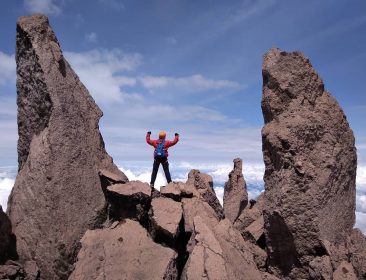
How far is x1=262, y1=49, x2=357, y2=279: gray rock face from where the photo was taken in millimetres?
12781

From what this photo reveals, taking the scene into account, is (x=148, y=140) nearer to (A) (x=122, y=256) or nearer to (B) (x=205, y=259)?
(A) (x=122, y=256)

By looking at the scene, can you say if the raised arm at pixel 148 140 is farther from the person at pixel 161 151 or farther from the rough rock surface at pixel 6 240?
the rough rock surface at pixel 6 240

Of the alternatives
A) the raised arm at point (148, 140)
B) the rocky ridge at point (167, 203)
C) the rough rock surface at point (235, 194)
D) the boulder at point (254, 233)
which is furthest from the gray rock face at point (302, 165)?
the rough rock surface at point (235, 194)

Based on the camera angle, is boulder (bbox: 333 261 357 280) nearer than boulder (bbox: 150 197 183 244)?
Yes

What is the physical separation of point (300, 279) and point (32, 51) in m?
14.3

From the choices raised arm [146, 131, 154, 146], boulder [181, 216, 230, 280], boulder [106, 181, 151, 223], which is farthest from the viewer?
raised arm [146, 131, 154, 146]

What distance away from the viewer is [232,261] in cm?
1146

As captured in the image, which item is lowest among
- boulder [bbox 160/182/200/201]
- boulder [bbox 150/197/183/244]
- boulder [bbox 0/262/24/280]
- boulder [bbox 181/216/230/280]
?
boulder [bbox 0/262/24/280]

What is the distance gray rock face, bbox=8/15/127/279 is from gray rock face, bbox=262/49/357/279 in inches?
285

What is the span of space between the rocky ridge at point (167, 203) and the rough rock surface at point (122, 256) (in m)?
0.04

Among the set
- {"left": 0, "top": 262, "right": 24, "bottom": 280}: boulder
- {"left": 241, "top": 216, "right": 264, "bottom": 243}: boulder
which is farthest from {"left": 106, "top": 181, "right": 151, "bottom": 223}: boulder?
{"left": 241, "top": 216, "right": 264, "bottom": 243}: boulder

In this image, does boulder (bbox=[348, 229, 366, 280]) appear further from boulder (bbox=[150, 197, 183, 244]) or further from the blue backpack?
the blue backpack

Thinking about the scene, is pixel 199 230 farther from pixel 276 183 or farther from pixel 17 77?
pixel 17 77

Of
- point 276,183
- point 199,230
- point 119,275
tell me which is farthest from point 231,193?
point 119,275
